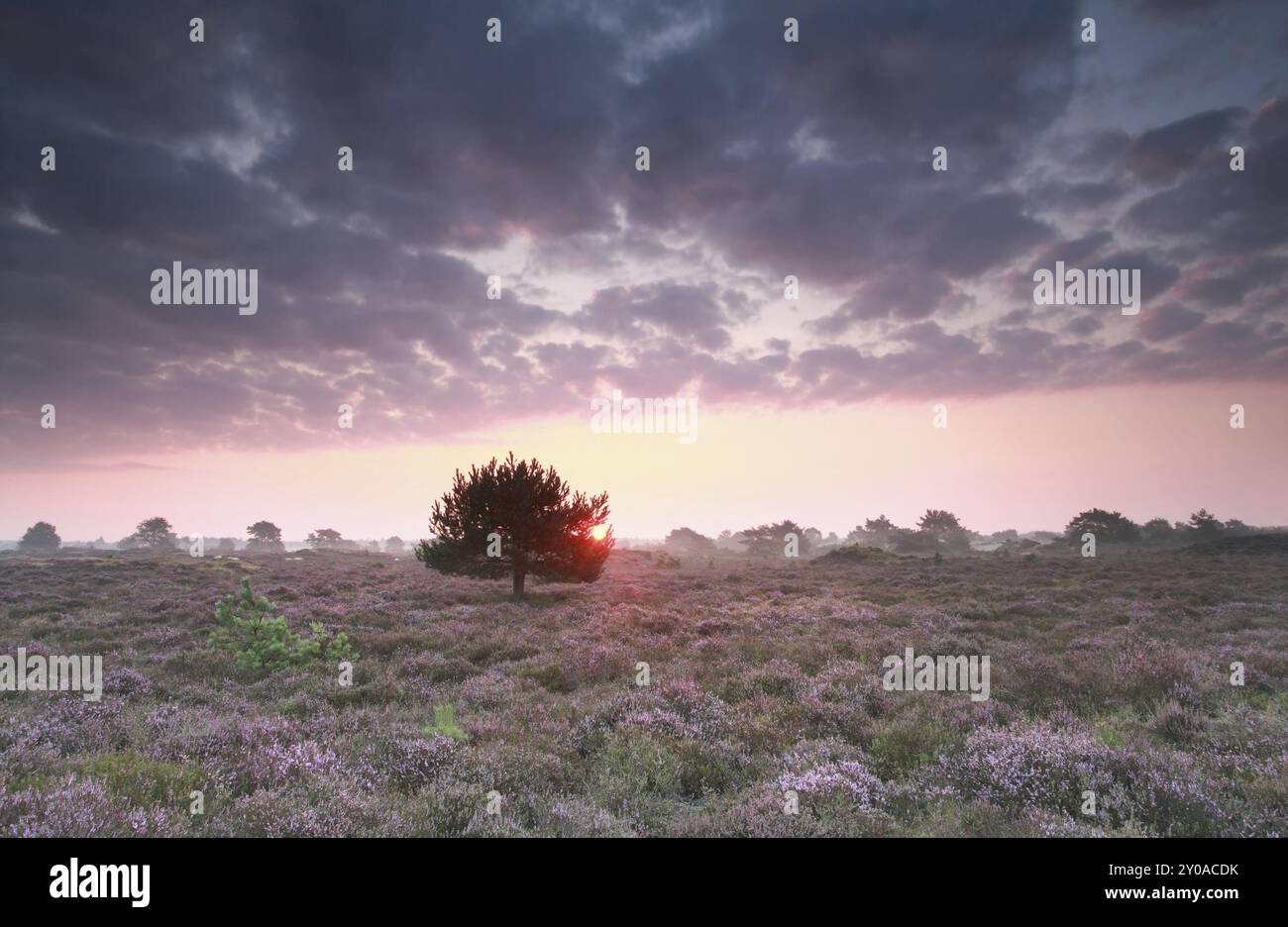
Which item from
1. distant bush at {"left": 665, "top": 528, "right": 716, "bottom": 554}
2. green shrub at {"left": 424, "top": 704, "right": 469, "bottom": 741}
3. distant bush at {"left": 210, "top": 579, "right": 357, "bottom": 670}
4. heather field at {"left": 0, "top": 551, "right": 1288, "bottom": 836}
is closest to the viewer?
heather field at {"left": 0, "top": 551, "right": 1288, "bottom": 836}

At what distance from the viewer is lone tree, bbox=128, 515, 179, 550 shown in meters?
95.9

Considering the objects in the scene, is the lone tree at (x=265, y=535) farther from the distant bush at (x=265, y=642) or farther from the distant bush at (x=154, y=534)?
the distant bush at (x=265, y=642)

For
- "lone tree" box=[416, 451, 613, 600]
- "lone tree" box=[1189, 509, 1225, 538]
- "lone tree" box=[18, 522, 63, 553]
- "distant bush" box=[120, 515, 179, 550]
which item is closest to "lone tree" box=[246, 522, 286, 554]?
"distant bush" box=[120, 515, 179, 550]

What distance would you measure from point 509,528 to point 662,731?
1696 cm

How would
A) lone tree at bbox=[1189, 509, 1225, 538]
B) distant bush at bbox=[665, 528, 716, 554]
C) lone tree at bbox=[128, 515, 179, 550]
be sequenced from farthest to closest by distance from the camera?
1. distant bush at bbox=[665, 528, 716, 554]
2. lone tree at bbox=[128, 515, 179, 550]
3. lone tree at bbox=[1189, 509, 1225, 538]

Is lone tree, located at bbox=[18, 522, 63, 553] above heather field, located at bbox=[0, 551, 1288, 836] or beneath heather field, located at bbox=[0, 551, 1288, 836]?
beneath

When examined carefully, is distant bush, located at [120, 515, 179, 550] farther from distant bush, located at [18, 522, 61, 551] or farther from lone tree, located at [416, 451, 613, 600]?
lone tree, located at [416, 451, 613, 600]

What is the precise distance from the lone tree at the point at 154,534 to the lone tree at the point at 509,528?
106m

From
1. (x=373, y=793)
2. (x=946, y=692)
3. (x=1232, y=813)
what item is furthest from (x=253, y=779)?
(x=946, y=692)

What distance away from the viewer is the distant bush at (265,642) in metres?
11.3

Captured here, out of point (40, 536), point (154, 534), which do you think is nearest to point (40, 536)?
point (40, 536)

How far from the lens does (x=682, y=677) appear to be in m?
10.1

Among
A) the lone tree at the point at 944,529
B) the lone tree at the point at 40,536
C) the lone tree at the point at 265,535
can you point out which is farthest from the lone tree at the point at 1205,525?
the lone tree at the point at 40,536

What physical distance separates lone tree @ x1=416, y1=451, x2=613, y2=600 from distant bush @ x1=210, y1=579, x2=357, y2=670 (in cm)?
1016
